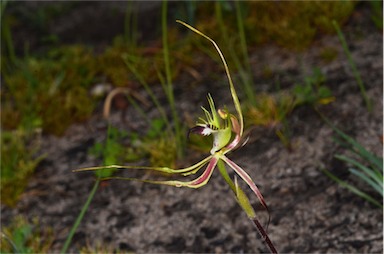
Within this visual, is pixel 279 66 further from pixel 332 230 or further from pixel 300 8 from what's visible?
pixel 332 230

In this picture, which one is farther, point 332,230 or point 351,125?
point 351,125

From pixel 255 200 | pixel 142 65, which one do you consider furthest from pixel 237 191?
pixel 142 65

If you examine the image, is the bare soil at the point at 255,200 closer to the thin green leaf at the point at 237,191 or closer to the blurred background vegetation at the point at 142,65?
the blurred background vegetation at the point at 142,65

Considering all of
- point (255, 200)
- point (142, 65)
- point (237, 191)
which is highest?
point (237, 191)

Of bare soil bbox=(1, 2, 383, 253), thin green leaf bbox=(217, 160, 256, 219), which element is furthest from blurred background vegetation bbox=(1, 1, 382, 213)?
thin green leaf bbox=(217, 160, 256, 219)

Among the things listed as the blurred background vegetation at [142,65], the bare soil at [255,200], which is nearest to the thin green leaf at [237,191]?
the bare soil at [255,200]

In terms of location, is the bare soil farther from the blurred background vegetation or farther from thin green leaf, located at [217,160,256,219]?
thin green leaf, located at [217,160,256,219]

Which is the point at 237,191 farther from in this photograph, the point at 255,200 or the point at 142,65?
the point at 142,65

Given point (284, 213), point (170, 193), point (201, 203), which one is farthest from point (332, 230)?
point (170, 193)
